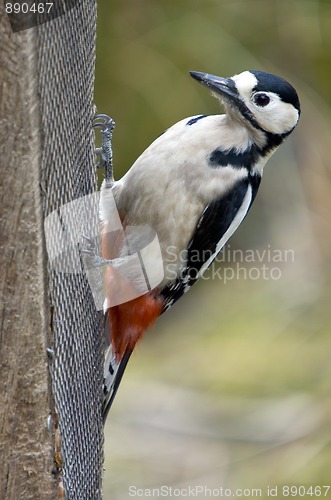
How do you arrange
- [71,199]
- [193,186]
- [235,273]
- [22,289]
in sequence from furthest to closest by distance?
[235,273]
[193,186]
[71,199]
[22,289]

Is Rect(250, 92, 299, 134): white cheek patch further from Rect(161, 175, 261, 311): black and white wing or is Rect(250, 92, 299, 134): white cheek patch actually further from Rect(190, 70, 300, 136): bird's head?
Rect(161, 175, 261, 311): black and white wing

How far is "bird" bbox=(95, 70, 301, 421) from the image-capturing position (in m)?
2.72

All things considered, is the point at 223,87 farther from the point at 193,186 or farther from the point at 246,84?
the point at 193,186

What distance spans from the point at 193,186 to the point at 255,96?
369 mm

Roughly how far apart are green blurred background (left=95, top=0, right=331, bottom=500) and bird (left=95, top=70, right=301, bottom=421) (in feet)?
6.72

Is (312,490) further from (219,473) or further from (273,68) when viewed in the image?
(273,68)

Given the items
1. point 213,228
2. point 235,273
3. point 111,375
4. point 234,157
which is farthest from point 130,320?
point 235,273

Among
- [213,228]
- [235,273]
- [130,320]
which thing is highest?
[213,228]

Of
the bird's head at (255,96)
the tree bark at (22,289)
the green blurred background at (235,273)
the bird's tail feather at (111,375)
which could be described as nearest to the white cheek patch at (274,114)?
the bird's head at (255,96)

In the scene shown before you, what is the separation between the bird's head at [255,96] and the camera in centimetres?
282

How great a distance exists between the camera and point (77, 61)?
2.13 metres

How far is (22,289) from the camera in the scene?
1833 mm

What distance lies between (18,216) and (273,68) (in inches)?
148

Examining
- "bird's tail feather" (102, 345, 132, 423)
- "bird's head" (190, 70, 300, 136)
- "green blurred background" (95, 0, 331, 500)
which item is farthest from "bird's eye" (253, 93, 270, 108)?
"green blurred background" (95, 0, 331, 500)
